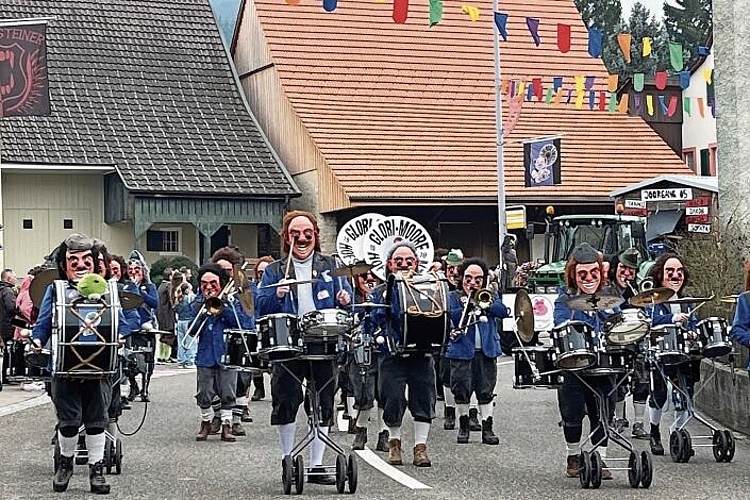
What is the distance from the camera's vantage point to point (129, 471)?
12617mm

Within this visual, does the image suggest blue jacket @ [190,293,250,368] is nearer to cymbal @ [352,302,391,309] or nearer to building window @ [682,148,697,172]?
cymbal @ [352,302,391,309]

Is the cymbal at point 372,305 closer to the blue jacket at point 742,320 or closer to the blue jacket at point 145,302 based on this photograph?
the blue jacket at point 742,320

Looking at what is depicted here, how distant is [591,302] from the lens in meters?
11.5

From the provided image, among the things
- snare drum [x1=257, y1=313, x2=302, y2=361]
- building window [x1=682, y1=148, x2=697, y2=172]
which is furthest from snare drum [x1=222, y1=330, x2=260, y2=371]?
building window [x1=682, y1=148, x2=697, y2=172]

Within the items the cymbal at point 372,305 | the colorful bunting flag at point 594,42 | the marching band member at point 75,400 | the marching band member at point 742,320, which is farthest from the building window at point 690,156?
the marching band member at point 75,400

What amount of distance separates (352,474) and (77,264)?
2.47m

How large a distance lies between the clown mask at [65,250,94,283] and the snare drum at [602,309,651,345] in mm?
3829

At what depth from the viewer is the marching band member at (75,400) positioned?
10.9m

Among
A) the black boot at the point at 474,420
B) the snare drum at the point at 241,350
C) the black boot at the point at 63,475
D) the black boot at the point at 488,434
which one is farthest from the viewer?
the black boot at the point at 474,420

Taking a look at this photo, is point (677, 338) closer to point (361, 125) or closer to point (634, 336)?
point (634, 336)

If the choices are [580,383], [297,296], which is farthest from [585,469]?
[297,296]

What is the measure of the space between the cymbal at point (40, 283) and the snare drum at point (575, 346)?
3.81 m

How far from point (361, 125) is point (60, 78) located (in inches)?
342

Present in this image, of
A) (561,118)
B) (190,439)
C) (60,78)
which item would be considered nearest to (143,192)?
(60,78)
